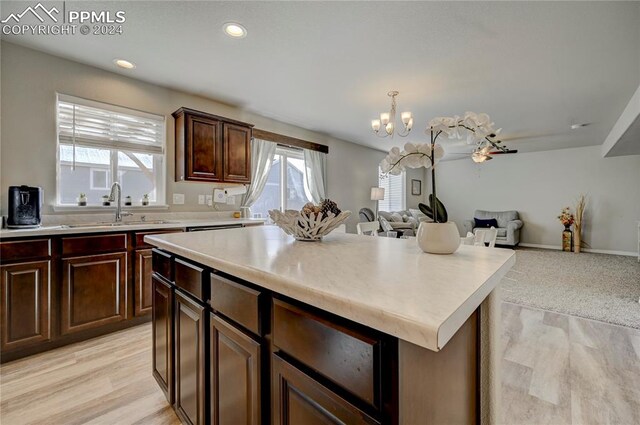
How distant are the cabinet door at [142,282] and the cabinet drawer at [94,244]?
0.17 meters

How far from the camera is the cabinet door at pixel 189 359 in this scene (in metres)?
1.13

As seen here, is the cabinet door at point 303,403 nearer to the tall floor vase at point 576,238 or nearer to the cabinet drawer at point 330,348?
the cabinet drawer at point 330,348

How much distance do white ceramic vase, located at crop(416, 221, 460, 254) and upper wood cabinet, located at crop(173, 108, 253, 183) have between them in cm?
287

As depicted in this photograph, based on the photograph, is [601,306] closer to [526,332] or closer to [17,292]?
[526,332]

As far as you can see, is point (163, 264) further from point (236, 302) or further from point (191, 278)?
point (236, 302)

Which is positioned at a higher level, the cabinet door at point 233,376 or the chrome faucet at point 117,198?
the chrome faucet at point 117,198

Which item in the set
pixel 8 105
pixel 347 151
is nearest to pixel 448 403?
pixel 8 105

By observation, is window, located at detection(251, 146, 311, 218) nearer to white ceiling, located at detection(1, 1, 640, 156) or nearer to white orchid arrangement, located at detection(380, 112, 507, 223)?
white ceiling, located at detection(1, 1, 640, 156)

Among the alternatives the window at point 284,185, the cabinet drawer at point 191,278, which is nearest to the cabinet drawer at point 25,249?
the cabinet drawer at point 191,278

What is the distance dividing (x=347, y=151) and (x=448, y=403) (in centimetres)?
562

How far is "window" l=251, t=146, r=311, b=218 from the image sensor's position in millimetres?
4568

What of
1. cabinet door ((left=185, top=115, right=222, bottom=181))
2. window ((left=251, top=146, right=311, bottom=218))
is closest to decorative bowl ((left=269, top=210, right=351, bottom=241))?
cabinet door ((left=185, top=115, right=222, bottom=181))

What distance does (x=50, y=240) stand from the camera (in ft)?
6.88

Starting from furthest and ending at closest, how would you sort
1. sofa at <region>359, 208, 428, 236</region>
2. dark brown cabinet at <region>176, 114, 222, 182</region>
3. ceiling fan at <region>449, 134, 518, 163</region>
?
1. sofa at <region>359, 208, 428, 236</region>
2. ceiling fan at <region>449, 134, 518, 163</region>
3. dark brown cabinet at <region>176, 114, 222, 182</region>
